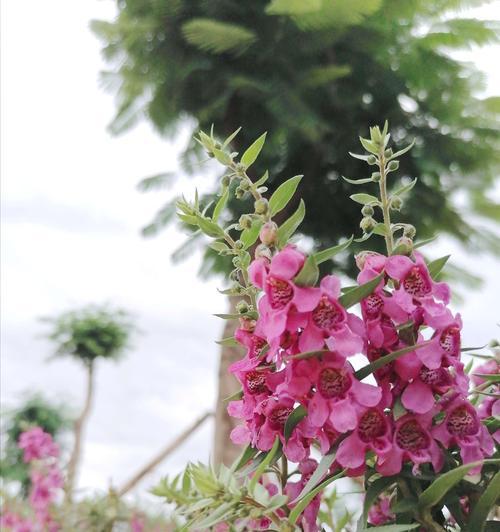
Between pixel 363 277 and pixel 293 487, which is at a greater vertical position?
pixel 363 277

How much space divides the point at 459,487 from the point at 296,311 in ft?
0.44

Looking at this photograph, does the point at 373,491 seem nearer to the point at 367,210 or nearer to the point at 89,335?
the point at 367,210

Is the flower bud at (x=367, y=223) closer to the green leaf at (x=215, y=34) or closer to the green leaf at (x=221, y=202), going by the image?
the green leaf at (x=221, y=202)

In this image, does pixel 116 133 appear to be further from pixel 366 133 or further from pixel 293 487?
pixel 293 487

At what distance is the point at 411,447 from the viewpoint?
36 cm

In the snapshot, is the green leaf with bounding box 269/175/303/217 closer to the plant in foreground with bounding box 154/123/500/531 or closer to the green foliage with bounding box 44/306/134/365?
the plant in foreground with bounding box 154/123/500/531

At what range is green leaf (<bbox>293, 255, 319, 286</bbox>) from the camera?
35cm

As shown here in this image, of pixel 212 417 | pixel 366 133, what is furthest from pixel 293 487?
pixel 366 133

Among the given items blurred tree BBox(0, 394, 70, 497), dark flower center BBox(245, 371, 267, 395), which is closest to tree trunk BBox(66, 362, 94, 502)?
blurred tree BBox(0, 394, 70, 497)

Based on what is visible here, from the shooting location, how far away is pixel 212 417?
2404 mm

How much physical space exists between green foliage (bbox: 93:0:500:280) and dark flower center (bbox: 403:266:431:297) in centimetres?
194

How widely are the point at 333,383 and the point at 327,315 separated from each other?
33 millimetres

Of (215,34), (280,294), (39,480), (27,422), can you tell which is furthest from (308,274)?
(27,422)

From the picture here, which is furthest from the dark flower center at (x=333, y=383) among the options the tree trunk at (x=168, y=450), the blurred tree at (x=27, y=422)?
the blurred tree at (x=27, y=422)
